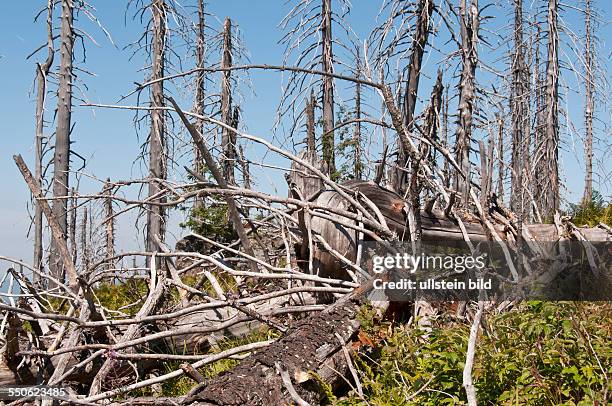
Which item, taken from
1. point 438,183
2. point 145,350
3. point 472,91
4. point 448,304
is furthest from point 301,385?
point 472,91

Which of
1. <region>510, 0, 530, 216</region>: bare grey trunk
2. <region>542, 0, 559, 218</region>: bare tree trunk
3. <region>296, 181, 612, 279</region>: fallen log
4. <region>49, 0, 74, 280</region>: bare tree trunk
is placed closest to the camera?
<region>296, 181, 612, 279</region>: fallen log

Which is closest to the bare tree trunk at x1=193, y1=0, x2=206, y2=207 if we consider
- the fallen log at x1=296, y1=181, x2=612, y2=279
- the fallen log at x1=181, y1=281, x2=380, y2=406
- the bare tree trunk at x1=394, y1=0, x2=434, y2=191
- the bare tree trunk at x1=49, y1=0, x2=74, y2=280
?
the bare tree trunk at x1=49, y1=0, x2=74, y2=280

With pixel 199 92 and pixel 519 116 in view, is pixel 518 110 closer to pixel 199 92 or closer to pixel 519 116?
pixel 519 116

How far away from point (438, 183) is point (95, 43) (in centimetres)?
1082

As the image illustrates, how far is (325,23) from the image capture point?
46.8 ft

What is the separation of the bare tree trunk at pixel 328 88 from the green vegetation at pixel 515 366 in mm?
9596

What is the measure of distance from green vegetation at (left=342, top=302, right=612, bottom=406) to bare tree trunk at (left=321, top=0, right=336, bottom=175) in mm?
9596

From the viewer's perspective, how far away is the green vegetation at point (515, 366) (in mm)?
3385

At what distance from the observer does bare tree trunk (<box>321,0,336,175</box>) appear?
13.8m

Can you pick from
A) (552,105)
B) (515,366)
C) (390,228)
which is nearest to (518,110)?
(552,105)

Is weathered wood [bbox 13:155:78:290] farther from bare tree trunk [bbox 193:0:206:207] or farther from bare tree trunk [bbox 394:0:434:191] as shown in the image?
bare tree trunk [bbox 193:0:206:207]

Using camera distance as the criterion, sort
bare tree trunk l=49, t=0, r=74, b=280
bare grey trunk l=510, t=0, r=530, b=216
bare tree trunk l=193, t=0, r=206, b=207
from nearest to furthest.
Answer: bare grey trunk l=510, t=0, r=530, b=216, bare tree trunk l=49, t=0, r=74, b=280, bare tree trunk l=193, t=0, r=206, b=207

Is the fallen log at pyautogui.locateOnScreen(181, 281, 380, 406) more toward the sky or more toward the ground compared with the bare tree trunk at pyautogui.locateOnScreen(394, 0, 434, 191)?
more toward the ground

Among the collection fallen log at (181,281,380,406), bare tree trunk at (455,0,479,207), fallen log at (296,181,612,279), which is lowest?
fallen log at (181,281,380,406)
